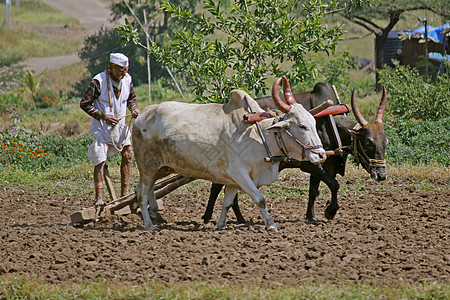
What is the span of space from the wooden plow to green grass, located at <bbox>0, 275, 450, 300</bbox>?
199 cm

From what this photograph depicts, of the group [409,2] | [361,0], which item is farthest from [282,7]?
[409,2]

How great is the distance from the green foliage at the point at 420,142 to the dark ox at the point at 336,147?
3378 millimetres

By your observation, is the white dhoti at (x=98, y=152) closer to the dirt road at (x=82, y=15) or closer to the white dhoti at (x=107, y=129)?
the white dhoti at (x=107, y=129)

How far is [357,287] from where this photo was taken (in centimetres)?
457

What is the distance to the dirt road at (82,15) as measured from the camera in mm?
29486

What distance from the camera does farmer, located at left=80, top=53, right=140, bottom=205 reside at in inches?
268

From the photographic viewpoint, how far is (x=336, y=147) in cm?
708

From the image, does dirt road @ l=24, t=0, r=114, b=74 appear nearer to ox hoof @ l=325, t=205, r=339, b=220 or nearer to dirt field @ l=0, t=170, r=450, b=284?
dirt field @ l=0, t=170, r=450, b=284

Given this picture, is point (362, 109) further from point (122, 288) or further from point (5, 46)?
point (5, 46)

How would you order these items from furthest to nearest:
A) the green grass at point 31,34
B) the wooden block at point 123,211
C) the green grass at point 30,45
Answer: the green grass at point 31,34
the green grass at point 30,45
the wooden block at point 123,211

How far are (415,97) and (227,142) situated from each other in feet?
22.0

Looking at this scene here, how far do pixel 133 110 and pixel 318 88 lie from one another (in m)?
2.00

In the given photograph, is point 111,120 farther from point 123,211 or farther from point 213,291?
point 213,291

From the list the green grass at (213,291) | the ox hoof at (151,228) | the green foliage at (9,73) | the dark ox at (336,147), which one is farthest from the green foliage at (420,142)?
the green foliage at (9,73)
